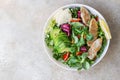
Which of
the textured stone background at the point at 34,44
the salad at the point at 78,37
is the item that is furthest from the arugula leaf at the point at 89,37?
the textured stone background at the point at 34,44

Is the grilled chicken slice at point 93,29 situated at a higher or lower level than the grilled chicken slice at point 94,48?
higher

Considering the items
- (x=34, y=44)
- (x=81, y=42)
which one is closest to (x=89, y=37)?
(x=81, y=42)

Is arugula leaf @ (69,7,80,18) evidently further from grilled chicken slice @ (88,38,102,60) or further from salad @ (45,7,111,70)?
grilled chicken slice @ (88,38,102,60)

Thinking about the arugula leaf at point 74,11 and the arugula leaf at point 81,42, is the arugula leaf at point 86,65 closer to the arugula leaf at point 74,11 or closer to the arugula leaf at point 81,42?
the arugula leaf at point 81,42

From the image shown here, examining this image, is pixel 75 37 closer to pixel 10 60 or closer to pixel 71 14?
pixel 71 14

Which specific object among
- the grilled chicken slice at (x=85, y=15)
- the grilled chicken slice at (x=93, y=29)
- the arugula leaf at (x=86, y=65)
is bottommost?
the arugula leaf at (x=86, y=65)
